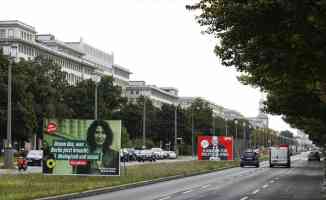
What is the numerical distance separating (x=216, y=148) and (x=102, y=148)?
30236 millimetres

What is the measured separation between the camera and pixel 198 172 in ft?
152

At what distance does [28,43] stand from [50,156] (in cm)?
9948

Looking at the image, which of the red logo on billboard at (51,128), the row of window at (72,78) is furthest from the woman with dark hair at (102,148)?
the row of window at (72,78)

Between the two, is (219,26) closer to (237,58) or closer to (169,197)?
(237,58)

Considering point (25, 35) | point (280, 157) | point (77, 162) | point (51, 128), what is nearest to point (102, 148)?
point (77, 162)

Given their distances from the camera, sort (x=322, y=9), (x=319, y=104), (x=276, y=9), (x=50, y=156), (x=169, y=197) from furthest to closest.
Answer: (x=319, y=104) → (x=50, y=156) → (x=169, y=197) → (x=276, y=9) → (x=322, y=9)

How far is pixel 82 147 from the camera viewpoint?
104 ft

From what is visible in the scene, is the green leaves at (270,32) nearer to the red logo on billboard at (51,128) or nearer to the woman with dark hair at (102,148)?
the woman with dark hair at (102,148)

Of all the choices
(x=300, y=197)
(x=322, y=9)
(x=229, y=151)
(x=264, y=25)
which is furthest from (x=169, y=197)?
(x=229, y=151)

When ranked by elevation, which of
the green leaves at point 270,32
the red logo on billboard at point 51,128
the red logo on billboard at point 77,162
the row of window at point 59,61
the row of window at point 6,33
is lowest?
the red logo on billboard at point 77,162

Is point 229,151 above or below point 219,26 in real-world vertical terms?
below

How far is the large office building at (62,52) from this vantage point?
5039 inches

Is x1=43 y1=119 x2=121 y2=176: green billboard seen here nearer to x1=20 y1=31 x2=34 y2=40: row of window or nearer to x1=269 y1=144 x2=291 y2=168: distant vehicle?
x1=269 y1=144 x2=291 y2=168: distant vehicle

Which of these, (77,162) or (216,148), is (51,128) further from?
(216,148)
